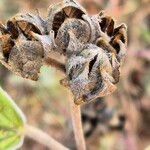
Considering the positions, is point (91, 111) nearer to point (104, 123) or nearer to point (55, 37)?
point (104, 123)

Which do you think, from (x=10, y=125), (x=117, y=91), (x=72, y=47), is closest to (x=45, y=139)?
(x=10, y=125)

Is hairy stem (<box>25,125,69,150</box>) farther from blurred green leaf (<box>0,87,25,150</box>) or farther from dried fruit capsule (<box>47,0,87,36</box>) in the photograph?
dried fruit capsule (<box>47,0,87,36</box>)

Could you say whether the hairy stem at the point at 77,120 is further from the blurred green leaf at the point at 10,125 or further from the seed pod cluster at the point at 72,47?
the blurred green leaf at the point at 10,125

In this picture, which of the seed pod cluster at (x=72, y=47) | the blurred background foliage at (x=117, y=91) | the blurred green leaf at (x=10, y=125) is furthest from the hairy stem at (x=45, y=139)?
the blurred background foliage at (x=117, y=91)

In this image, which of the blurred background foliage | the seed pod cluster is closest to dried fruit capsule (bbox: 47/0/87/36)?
the seed pod cluster

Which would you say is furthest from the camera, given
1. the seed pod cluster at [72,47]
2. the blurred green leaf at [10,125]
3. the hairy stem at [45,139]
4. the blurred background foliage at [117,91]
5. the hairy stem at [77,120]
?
the blurred background foliage at [117,91]

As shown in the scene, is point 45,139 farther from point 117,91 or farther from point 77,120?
point 117,91

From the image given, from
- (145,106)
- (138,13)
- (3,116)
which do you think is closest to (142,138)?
(145,106)
